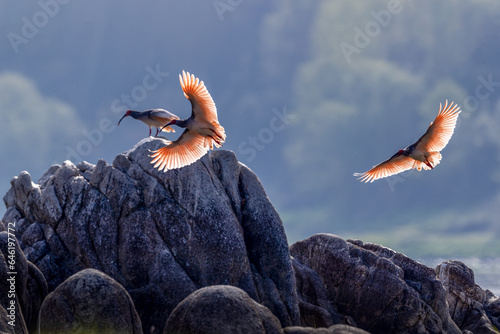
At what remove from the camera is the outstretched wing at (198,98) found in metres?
21.2

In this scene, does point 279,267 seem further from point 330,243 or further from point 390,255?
point 390,255

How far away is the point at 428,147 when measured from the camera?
2738cm

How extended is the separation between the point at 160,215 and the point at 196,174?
2734 millimetres

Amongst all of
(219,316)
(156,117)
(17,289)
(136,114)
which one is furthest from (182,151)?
(219,316)

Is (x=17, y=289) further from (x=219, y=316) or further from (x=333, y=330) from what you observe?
(x=333, y=330)

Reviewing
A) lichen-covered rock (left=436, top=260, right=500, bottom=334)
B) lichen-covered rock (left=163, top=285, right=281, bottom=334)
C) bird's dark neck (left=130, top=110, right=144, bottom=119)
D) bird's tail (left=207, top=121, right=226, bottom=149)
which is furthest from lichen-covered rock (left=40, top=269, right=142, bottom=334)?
lichen-covered rock (left=436, top=260, right=500, bottom=334)

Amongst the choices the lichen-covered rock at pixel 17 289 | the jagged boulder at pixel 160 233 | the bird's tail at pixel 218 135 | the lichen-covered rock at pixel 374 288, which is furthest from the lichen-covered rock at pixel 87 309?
the lichen-covered rock at pixel 374 288

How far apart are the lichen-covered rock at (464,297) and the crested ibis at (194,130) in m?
23.5

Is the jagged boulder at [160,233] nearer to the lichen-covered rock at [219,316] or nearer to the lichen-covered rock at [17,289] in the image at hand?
the lichen-covered rock at [17,289]

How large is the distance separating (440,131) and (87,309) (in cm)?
1846

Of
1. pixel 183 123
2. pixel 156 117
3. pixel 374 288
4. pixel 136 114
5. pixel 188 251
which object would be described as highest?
pixel 136 114

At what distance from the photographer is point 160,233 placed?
25.1 m

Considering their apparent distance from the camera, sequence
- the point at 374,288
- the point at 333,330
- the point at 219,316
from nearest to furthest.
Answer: the point at 219,316 < the point at 333,330 < the point at 374,288

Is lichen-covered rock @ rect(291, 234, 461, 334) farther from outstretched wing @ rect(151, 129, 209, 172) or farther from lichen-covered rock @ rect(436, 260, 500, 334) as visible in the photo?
outstretched wing @ rect(151, 129, 209, 172)
